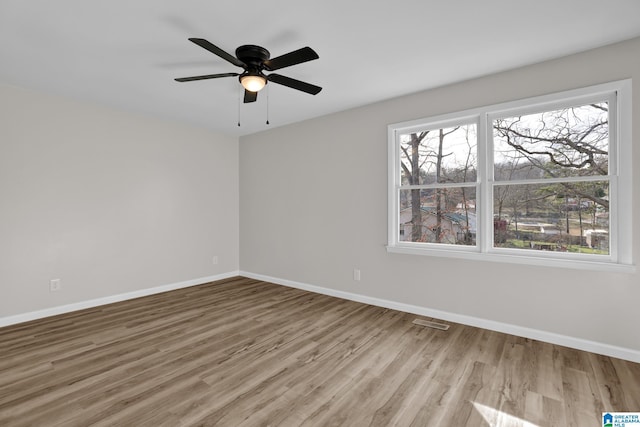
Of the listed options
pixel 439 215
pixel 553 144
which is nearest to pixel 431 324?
pixel 439 215

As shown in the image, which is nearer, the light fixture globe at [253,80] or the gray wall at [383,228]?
the light fixture globe at [253,80]

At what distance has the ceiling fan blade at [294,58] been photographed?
2044 millimetres

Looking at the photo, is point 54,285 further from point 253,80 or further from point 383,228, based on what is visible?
point 383,228

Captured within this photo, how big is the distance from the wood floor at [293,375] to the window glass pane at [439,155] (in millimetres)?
1645

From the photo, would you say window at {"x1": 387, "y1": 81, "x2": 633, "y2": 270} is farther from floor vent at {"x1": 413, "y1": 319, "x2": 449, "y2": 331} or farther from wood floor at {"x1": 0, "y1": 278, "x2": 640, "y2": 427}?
wood floor at {"x1": 0, "y1": 278, "x2": 640, "y2": 427}

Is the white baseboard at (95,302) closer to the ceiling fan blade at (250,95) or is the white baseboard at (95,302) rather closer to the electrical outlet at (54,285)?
the electrical outlet at (54,285)

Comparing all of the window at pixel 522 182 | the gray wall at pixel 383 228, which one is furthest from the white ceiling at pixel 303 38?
the window at pixel 522 182

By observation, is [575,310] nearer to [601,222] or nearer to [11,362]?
[601,222]

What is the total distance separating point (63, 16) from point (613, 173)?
14.5 feet

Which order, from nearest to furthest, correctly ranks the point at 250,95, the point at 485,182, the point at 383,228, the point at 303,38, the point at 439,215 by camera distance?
the point at 303,38
the point at 250,95
the point at 485,182
the point at 439,215
the point at 383,228

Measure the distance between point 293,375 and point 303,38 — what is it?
2.62m

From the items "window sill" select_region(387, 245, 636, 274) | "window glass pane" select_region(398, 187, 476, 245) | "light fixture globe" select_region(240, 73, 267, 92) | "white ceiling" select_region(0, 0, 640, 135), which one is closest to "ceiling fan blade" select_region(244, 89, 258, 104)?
"light fixture globe" select_region(240, 73, 267, 92)

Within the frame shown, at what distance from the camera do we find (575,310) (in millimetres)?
2674

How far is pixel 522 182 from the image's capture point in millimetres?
2980
